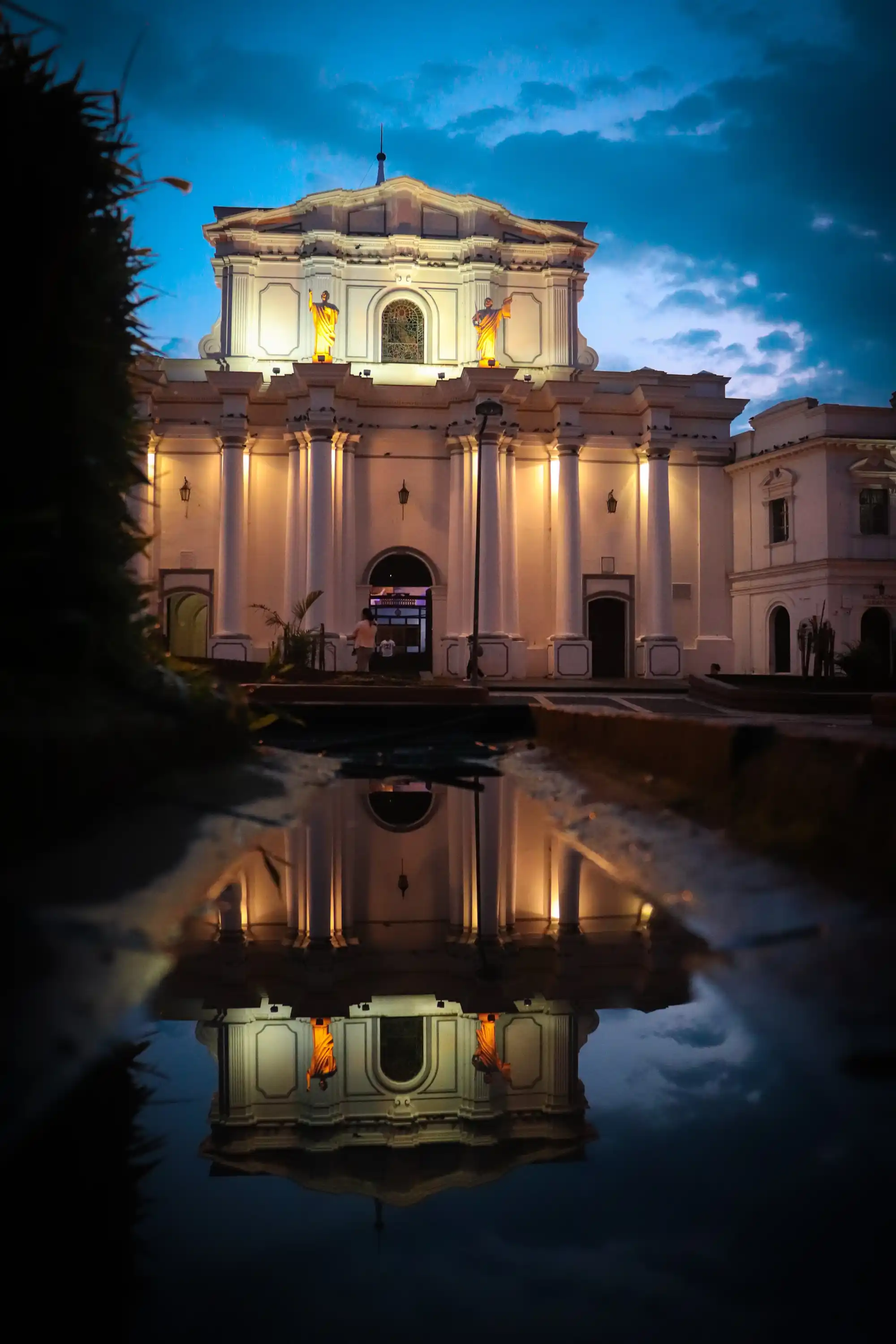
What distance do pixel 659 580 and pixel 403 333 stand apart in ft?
37.7

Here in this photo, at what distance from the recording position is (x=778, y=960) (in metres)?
1.68

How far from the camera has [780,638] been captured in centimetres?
2931

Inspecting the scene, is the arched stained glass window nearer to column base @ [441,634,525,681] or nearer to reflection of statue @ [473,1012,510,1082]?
column base @ [441,634,525,681]

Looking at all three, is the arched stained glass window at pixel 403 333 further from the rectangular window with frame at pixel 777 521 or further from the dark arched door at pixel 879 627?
the dark arched door at pixel 879 627

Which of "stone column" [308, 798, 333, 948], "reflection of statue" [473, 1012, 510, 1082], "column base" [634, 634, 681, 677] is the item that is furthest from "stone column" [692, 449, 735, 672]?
"reflection of statue" [473, 1012, 510, 1082]

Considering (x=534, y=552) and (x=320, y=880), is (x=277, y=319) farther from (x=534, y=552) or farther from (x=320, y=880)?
(x=320, y=880)

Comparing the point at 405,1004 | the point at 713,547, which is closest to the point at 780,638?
the point at 713,547

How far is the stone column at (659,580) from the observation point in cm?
2738

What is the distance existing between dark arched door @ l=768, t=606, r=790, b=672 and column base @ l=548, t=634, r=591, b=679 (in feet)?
22.0

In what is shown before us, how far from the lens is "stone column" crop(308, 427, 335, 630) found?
26.0 metres

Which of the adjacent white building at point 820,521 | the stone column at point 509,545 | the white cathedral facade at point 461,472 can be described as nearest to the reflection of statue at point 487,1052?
the white cathedral facade at point 461,472

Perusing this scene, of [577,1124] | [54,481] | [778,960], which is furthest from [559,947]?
[54,481]

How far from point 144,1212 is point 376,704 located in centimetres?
788

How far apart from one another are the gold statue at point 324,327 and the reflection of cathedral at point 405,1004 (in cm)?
2625
